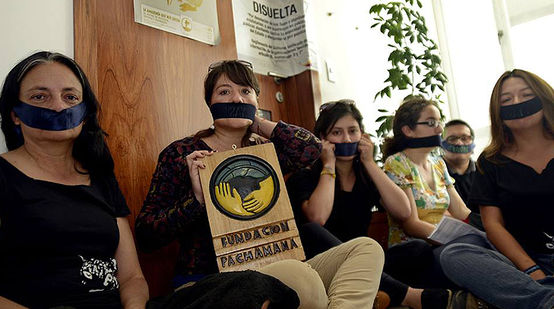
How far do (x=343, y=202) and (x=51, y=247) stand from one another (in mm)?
1235

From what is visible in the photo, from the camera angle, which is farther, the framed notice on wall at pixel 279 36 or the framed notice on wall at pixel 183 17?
the framed notice on wall at pixel 279 36

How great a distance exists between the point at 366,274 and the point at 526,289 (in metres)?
0.52

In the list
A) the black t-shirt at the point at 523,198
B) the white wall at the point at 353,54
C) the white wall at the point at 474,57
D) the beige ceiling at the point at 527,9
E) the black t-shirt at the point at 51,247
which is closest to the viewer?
the black t-shirt at the point at 51,247

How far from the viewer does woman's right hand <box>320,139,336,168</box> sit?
6.30 ft

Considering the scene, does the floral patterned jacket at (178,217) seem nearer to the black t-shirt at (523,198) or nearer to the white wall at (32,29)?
the white wall at (32,29)

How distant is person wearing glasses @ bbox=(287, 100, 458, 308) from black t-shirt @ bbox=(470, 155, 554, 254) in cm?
38

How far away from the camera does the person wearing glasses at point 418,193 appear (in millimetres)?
1750

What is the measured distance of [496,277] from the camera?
4.59 feet

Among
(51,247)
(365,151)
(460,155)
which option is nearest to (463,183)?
(460,155)

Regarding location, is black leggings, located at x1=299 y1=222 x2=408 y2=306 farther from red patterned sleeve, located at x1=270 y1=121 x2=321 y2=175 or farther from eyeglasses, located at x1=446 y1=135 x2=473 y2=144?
eyeglasses, located at x1=446 y1=135 x2=473 y2=144

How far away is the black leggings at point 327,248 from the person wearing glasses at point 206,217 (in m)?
0.20

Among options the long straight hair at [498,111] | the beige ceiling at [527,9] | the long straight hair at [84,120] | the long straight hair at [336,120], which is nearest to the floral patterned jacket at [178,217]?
the long straight hair at [84,120]

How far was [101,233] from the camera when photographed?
3.94 ft

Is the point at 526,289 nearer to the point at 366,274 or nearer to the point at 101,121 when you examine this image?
the point at 366,274
